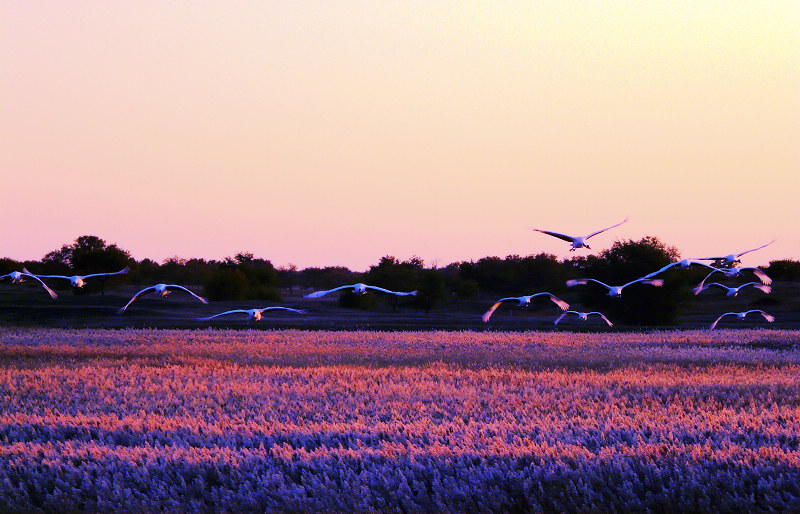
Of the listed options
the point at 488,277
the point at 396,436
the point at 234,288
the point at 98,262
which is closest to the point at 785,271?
the point at 488,277

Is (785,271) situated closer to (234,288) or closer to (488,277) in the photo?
(488,277)

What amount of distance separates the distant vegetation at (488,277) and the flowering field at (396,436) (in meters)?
39.3

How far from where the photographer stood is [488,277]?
10706 centimetres

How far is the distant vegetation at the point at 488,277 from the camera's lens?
6519 cm

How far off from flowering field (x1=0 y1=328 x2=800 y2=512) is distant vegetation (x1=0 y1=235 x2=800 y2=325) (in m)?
39.3

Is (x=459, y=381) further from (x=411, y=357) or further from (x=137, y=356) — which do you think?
(x=137, y=356)

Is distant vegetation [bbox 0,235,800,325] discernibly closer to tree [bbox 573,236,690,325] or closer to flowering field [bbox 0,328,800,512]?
tree [bbox 573,236,690,325]

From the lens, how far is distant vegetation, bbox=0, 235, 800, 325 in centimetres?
6519

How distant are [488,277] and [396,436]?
312ft

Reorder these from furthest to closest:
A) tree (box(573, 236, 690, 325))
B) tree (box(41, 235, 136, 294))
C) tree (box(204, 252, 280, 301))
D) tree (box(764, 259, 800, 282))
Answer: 1. tree (box(764, 259, 800, 282))
2. tree (box(204, 252, 280, 301))
3. tree (box(41, 235, 136, 294))
4. tree (box(573, 236, 690, 325))

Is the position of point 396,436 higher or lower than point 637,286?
lower

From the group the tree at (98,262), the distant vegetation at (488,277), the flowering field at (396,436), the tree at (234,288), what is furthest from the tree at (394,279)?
the flowering field at (396,436)

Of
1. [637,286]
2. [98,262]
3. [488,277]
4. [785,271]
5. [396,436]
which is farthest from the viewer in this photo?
[785,271]

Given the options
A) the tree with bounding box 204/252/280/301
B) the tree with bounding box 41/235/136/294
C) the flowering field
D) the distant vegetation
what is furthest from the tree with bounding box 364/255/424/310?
the flowering field
